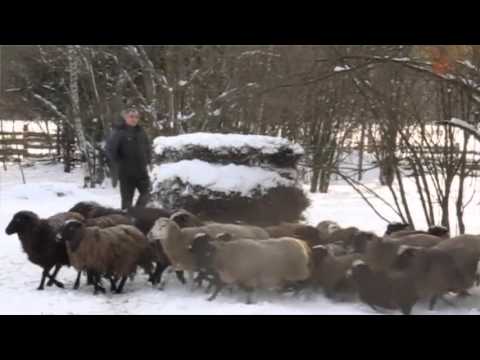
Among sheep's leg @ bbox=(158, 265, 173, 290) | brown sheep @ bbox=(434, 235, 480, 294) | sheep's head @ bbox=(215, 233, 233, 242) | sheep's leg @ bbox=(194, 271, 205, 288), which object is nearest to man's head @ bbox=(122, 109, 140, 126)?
sheep's leg @ bbox=(158, 265, 173, 290)

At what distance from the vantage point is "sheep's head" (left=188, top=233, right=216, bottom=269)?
27.6 feet

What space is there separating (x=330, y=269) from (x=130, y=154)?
4973mm

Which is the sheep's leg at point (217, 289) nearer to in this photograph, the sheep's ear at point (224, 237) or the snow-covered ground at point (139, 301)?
the snow-covered ground at point (139, 301)

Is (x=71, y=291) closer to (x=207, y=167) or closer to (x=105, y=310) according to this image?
(x=105, y=310)

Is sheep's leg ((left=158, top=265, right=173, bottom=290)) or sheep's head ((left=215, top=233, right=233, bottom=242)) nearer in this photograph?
sheep's head ((left=215, top=233, right=233, bottom=242))

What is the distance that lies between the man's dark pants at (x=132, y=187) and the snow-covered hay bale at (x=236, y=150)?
76 centimetres

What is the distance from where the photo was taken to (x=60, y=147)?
36.5 metres

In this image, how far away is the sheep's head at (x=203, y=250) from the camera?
331 inches

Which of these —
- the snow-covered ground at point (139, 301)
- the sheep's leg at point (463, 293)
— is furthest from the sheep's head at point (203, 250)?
the sheep's leg at point (463, 293)

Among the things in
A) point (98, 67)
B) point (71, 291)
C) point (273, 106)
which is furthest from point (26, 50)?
point (71, 291)

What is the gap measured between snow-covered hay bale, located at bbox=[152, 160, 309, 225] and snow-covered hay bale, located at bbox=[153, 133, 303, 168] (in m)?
0.17

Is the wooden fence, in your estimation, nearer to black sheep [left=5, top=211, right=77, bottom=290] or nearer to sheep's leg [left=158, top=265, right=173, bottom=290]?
sheep's leg [left=158, top=265, right=173, bottom=290]

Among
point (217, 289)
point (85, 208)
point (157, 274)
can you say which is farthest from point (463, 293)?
point (85, 208)
